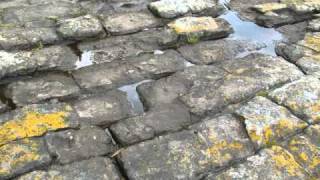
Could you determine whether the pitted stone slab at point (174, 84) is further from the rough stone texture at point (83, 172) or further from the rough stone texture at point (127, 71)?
the rough stone texture at point (83, 172)

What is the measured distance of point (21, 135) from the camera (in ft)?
9.24

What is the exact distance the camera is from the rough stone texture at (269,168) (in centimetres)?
267

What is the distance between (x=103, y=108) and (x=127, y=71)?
0.51m

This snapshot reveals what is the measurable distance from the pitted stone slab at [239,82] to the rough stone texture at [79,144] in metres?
0.67

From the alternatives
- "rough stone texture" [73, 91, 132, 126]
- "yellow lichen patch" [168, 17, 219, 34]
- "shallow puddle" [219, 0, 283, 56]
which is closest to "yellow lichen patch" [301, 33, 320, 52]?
"shallow puddle" [219, 0, 283, 56]

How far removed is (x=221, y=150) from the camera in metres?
2.82

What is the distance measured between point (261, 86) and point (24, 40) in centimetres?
195

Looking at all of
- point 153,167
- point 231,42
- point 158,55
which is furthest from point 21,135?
point 231,42

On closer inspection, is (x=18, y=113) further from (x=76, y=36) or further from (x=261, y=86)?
(x=261, y=86)

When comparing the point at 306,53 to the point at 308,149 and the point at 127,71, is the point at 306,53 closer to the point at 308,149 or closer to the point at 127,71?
the point at 308,149

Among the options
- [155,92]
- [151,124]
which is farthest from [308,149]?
[155,92]

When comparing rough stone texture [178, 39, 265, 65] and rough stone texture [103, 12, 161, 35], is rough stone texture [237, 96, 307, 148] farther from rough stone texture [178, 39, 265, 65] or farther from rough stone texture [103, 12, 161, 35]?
rough stone texture [103, 12, 161, 35]

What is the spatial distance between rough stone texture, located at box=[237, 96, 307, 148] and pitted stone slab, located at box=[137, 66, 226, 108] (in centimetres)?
46

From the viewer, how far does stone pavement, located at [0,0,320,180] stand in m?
2.72
